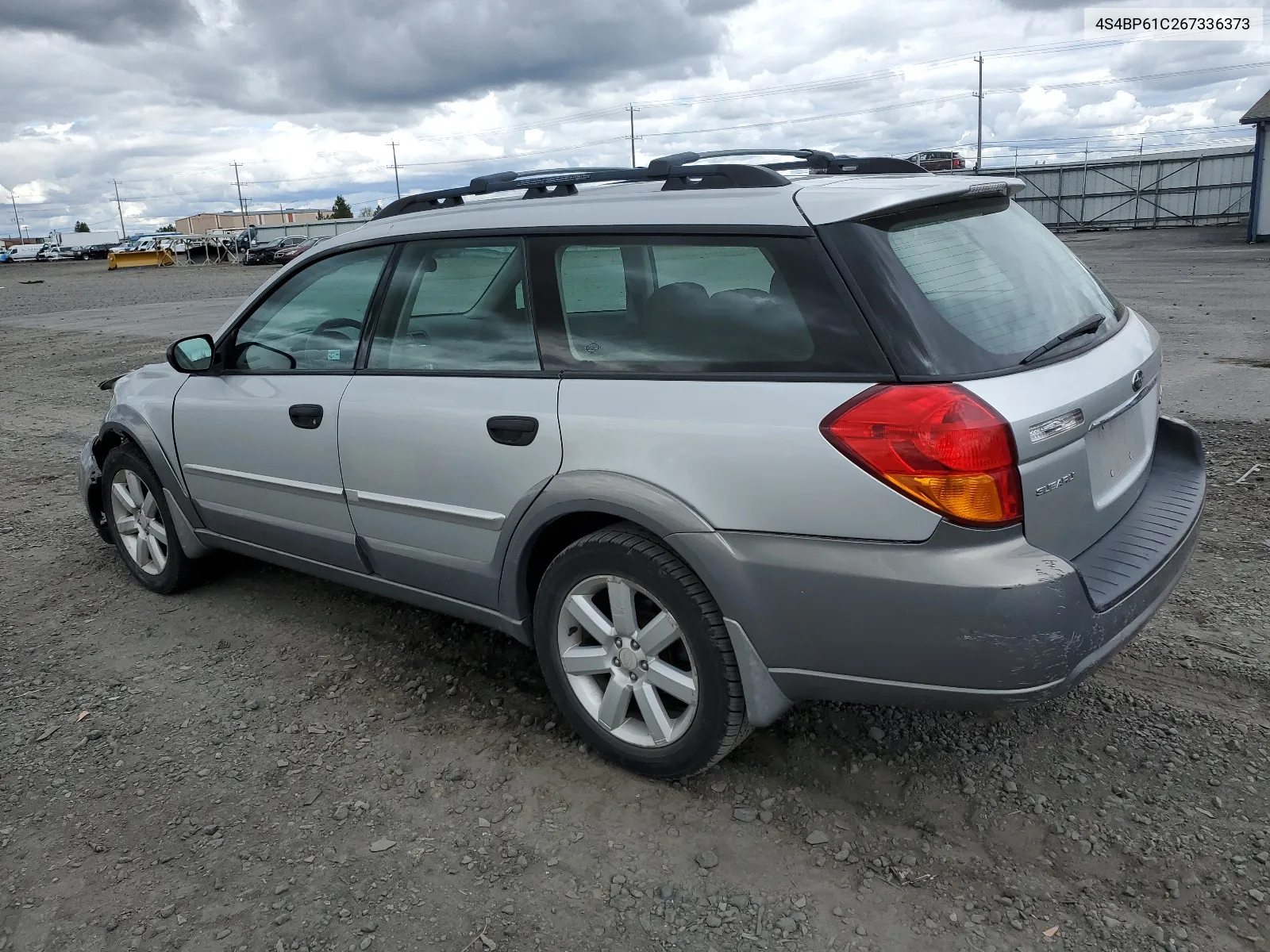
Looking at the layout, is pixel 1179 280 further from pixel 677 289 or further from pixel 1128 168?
pixel 1128 168

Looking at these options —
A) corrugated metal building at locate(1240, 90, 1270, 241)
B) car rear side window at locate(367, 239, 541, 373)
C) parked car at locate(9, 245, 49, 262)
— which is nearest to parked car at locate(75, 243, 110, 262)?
parked car at locate(9, 245, 49, 262)

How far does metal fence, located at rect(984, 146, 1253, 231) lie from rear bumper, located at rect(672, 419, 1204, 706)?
117 feet

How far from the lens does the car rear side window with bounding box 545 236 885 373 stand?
2.60 m

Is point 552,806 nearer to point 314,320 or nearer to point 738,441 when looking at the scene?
point 738,441

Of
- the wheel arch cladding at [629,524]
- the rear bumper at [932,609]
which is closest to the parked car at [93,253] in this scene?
the wheel arch cladding at [629,524]

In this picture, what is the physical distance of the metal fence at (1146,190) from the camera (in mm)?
35344

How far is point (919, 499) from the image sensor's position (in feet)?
7.91

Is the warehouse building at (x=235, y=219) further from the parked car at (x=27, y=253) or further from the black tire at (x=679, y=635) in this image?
the black tire at (x=679, y=635)

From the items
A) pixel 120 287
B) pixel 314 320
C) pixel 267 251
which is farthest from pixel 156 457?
pixel 267 251

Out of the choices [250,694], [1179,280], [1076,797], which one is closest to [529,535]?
[250,694]

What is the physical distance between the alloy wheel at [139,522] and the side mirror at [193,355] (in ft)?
2.33

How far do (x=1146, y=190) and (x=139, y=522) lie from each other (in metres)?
40.2

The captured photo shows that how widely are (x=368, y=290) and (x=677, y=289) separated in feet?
4.46

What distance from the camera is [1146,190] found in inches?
1464
